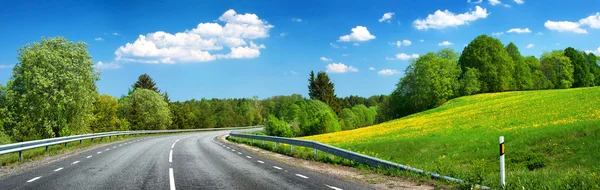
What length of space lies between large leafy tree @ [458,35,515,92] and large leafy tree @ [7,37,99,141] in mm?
62595

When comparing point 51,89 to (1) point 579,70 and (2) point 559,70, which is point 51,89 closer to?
(2) point 559,70

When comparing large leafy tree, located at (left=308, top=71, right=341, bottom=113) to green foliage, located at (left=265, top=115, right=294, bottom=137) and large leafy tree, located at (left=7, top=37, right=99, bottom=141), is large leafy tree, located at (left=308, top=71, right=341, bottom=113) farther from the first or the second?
large leafy tree, located at (left=7, top=37, right=99, bottom=141)

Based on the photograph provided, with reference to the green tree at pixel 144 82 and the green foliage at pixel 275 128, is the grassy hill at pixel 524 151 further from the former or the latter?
the green tree at pixel 144 82

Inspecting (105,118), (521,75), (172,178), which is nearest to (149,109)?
(105,118)

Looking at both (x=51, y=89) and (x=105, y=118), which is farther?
(x=105, y=118)

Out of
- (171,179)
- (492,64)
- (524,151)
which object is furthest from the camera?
(492,64)

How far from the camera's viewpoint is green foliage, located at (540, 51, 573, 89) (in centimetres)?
7950

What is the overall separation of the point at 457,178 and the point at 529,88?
254ft

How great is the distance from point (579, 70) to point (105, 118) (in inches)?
3880

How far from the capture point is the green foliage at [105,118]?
79.9 meters

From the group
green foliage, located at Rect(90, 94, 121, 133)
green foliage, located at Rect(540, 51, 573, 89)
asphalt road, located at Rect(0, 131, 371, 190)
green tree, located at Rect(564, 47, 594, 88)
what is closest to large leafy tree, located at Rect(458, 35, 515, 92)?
Answer: green foliage, located at Rect(540, 51, 573, 89)

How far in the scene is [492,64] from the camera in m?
72.1

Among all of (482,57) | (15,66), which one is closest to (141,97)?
(15,66)

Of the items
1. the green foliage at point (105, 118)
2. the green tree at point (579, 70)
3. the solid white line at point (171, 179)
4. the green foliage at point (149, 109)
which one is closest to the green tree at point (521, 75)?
the green tree at point (579, 70)
